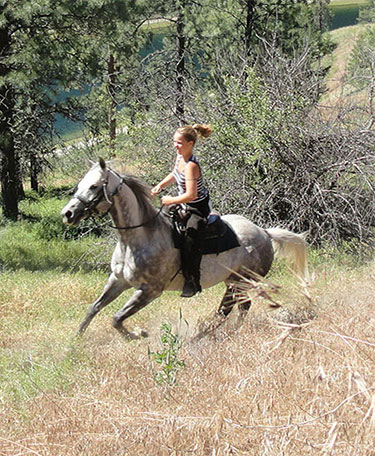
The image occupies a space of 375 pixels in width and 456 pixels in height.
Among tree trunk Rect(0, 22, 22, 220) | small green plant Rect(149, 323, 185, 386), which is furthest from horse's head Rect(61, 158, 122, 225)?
tree trunk Rect(0, 22, 22, 220)

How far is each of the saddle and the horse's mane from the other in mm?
259

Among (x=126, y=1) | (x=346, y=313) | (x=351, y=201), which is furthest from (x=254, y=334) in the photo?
(x=126, y=1)

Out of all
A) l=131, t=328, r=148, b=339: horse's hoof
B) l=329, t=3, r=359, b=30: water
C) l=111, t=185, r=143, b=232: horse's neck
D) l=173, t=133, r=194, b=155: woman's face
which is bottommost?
l=329, t=3, r=359, b=30: water

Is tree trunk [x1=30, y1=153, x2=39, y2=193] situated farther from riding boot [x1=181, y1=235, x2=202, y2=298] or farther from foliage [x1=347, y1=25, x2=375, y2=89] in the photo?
riding boot [x1=181, y1=235, x2=202, y2=298]

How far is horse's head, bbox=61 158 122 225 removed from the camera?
252 inches

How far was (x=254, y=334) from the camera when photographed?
20.4ft

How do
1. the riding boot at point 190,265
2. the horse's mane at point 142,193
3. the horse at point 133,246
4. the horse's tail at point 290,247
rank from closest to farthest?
1. the horse at point 133,246
2. the horse's mane at point 142,193
3. the riding boot at point 190,265
4. the horse's tail at point 290,247

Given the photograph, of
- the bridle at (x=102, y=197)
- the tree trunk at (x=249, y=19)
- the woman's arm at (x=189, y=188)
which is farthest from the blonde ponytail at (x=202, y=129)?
the tree trunk at (x=249, y=19)

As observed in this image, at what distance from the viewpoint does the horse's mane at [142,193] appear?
7008mm

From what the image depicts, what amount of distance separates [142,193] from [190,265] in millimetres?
1015

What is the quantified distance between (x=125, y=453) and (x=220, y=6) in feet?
63.2

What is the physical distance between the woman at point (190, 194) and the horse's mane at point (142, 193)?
0.52 feet

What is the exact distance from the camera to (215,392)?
4.70 m

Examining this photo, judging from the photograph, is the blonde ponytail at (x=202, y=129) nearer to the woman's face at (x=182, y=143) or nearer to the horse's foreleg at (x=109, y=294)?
the woman's face at (x=182, y=143)
